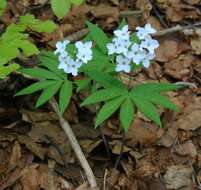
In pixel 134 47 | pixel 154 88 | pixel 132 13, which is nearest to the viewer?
pixel 134 47

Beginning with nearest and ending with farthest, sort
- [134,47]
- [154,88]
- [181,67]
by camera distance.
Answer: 1. [134,47]
2. [154,88]
3. [181,67]

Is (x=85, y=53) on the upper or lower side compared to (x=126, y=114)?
upper

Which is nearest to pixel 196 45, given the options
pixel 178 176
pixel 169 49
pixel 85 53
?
pixel 169 49

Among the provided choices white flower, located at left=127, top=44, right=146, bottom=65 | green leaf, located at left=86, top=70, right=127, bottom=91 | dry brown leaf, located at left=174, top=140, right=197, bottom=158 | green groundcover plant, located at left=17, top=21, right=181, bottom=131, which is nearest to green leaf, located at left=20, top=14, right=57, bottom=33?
green groundcover plant, located at left=17, top=21, right=181, bottom=131

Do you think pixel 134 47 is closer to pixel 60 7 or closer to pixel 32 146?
pixel 60 7

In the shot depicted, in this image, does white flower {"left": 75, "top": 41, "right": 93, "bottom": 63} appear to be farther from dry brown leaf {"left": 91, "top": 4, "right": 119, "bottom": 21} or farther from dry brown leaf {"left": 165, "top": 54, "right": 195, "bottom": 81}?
dry brown leaf {"left": 91, "top": 4, "right": 119, "bottom": 21}

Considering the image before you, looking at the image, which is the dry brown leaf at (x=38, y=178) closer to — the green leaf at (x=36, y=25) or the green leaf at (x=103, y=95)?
the green leaf at (x=103, y=95)

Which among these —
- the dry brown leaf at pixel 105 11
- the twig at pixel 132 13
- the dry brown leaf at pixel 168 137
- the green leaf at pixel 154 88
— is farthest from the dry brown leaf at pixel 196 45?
the green leaf at pixel 154 88
